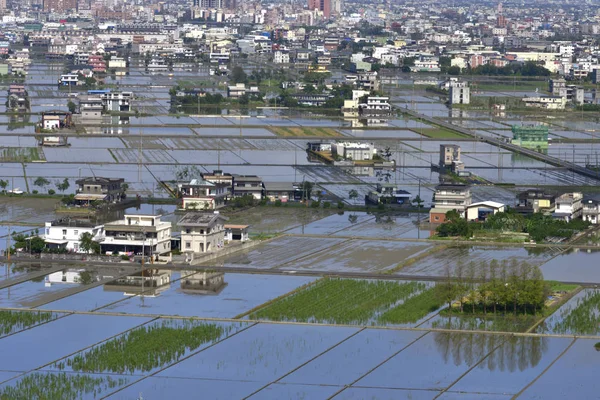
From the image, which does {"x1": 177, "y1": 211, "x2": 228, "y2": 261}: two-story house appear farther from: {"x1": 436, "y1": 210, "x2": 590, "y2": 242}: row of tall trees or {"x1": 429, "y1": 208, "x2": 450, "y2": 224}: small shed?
{"x1": 429, "y1": 208, "x2": 450, "y2": 224}: small shed

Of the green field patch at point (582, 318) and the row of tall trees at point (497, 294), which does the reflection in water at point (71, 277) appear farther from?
the green field patch at point (582, 318)

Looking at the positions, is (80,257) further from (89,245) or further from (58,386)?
(58,386)

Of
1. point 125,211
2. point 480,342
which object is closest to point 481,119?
point 125,211

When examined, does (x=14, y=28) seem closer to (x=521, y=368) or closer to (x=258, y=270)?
(x=258, y=270)

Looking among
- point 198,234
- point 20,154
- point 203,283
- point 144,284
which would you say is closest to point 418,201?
point 198,234

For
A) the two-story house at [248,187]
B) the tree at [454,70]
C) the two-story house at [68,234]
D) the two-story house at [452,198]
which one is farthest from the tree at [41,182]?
the tree at [454,70]

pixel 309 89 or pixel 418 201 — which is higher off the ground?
pixel 309 89

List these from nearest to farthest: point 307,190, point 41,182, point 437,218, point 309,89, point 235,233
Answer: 1. point 235,233
2. point 437,218
3. point 307,190
4. point 41,182
5. point 309,89
